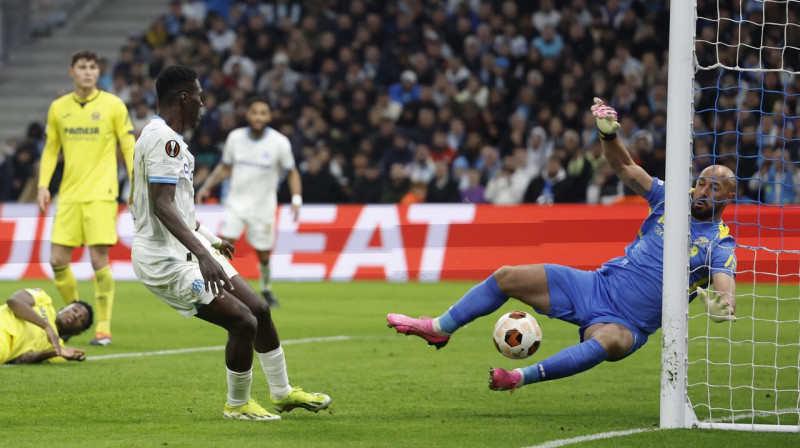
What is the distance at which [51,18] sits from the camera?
1121 inches

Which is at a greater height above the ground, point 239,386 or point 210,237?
point 210,237

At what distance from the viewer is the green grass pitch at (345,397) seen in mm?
6551

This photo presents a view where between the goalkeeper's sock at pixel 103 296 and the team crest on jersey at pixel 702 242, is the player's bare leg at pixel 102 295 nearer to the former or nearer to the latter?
the goalkeeper's sock at pixel 103 296

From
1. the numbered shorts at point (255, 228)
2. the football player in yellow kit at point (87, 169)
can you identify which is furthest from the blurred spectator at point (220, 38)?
the football player in yellow kit at point (87, 169)

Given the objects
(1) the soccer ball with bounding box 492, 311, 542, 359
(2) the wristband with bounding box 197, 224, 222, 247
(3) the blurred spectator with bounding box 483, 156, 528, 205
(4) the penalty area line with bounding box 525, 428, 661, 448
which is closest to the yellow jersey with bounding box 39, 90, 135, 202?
(2) the wristband with bounding box 197, 224, 222, 247

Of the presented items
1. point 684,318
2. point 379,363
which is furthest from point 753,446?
point 379,363

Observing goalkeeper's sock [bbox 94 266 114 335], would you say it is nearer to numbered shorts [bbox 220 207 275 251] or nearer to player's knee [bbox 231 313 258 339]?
numbered shorts [bbox 220 207 275 251]

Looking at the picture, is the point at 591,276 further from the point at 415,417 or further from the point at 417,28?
the point at 417,28

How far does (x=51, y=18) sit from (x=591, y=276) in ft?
77.5

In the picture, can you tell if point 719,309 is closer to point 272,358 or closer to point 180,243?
point 272,358

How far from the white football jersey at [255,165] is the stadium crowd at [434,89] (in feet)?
14.1

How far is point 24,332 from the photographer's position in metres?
9.52

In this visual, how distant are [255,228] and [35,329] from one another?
5.47 metres

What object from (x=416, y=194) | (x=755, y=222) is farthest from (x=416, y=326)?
(x=416, y=194)
